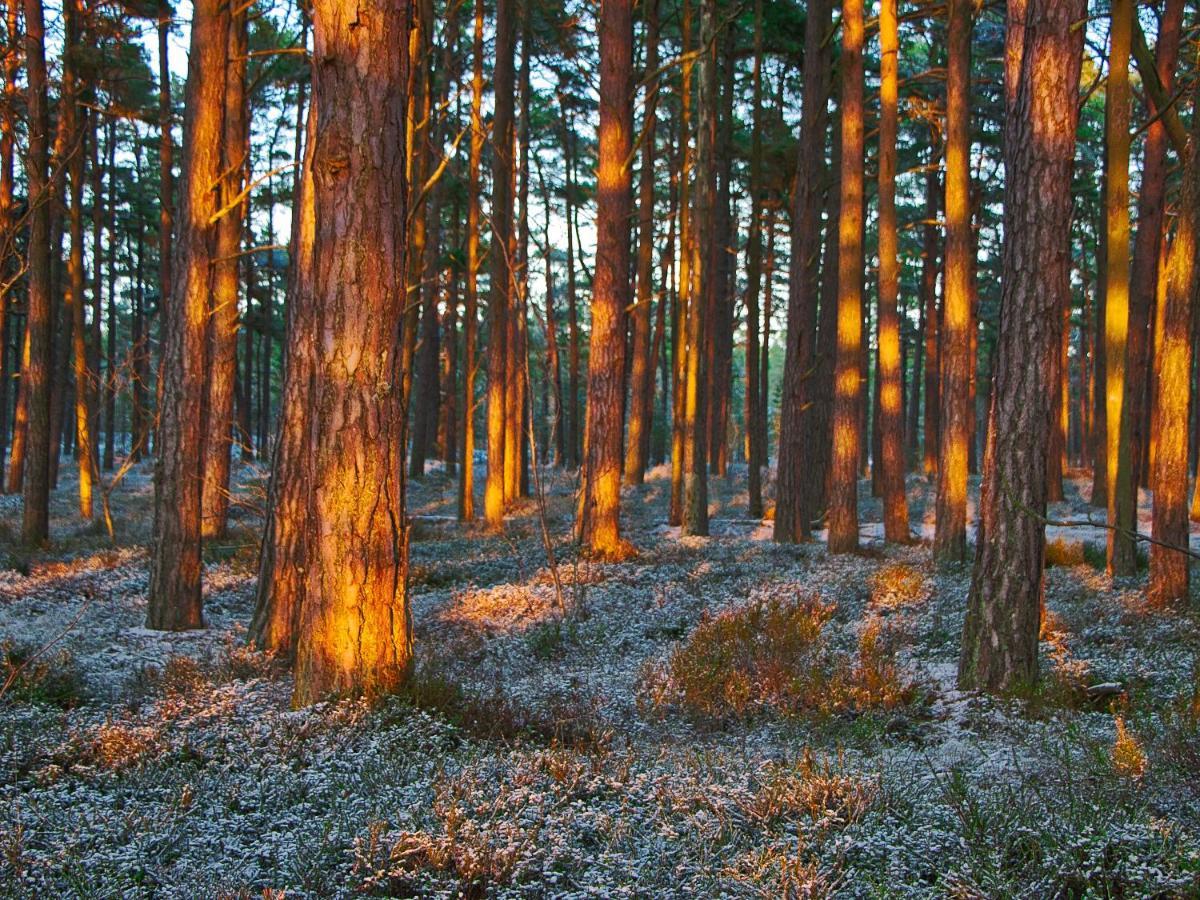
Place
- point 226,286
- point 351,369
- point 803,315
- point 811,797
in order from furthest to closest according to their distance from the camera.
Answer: point 803,315, point 226,286, point 351,369, point 811,797

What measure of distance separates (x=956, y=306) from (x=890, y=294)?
1940mm

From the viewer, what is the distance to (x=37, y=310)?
15211 mm

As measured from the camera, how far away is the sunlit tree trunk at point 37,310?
1455 centimetres

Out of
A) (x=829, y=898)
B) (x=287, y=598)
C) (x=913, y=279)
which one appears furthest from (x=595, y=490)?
(x=913, y=279)

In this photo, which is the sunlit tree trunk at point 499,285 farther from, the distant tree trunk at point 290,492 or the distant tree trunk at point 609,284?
the distant tree trunk at point 290,492

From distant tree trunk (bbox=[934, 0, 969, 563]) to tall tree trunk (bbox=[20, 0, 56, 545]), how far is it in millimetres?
13958

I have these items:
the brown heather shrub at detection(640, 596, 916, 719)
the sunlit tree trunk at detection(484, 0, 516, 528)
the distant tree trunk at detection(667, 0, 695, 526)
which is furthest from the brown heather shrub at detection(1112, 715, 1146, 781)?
the sunlit tree trunk at detection(484, 0, 516, 528)

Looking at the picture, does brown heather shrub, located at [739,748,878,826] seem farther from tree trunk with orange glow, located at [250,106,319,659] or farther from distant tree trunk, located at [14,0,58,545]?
distant tree trunk, located at [14,0,58,545]

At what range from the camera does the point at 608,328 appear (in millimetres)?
13906

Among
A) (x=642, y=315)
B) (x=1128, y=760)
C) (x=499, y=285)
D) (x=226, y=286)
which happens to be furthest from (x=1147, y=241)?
(x=226, y=286)

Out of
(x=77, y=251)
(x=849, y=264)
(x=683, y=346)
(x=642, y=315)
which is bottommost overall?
(x=683, y=346)

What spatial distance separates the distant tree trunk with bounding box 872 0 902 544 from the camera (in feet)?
49.3

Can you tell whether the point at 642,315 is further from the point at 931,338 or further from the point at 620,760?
the point at 620,760

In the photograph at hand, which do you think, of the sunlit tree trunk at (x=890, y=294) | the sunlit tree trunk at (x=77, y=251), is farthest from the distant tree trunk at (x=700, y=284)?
the sunlit tree trunk at (x=77, y=251)
